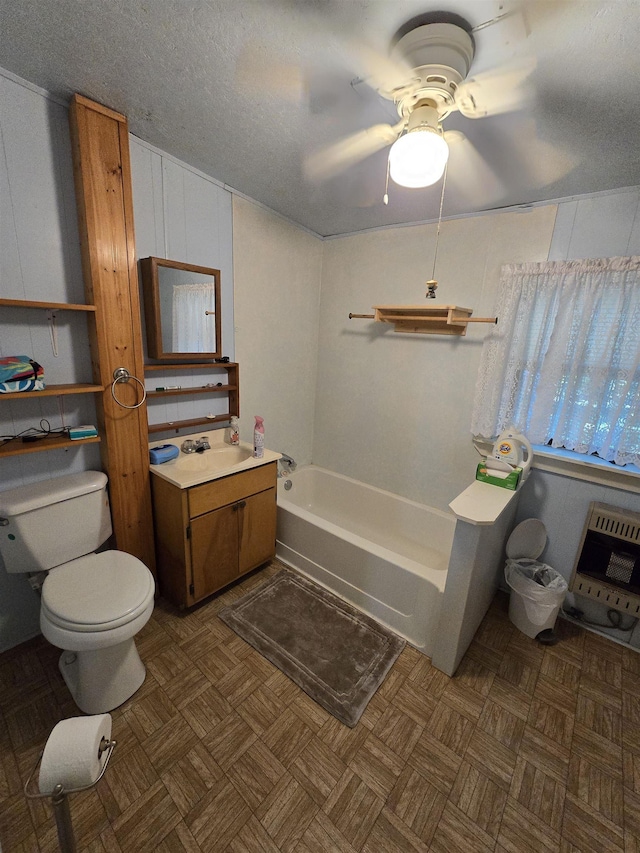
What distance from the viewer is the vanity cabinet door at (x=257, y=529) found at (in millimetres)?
2010

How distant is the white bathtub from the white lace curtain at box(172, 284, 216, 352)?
117 centimetres

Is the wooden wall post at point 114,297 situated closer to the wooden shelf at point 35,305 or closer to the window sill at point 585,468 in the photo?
the wooden shelf at point 35,305

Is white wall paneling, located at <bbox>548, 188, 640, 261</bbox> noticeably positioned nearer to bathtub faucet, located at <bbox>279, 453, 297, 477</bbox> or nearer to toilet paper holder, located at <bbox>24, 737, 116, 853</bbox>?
bathtub faucet, located at <bbox>279, 453, 297, 477</bbox>

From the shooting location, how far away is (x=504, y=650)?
1782 mm

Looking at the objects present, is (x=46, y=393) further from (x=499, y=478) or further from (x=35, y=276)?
(x=499, y=478)

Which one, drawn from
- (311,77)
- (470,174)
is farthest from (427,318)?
(311,77)

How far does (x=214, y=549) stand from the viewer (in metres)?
1.88

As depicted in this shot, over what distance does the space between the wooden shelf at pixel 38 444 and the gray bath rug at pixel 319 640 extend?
1.17 m

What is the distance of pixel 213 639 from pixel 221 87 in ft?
7.73

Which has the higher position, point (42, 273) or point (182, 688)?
point (42, 273)

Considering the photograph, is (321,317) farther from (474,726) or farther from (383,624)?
(474,726)

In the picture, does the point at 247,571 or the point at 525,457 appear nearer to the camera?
the point at 525,457

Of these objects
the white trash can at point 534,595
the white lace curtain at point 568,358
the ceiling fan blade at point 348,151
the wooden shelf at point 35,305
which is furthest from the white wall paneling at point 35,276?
the white trash can at point 534,595

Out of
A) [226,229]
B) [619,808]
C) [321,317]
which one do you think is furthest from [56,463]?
[619,808]
